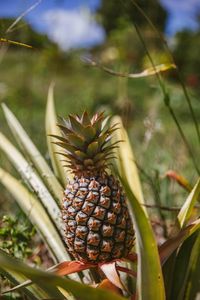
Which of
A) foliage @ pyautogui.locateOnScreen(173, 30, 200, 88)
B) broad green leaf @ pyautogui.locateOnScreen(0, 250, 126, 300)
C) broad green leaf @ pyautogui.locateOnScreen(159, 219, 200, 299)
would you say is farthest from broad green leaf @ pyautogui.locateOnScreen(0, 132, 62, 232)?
foliage @ pyautogui.locateOnScreen(173, 30, 200, 88)

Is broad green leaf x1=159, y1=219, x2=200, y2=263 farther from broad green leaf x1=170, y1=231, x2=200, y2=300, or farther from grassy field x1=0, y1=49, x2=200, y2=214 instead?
grassy field x1=0, y1=49, x2=200, y2=214

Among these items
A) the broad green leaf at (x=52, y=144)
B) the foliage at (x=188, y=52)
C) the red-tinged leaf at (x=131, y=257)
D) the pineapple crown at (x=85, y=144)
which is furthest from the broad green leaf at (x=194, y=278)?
the foliage at (x=188, y=52)

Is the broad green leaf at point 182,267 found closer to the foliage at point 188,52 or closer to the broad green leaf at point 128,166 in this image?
the broad green leaf at point 128,166

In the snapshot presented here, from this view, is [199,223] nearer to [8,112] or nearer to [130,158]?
[130,158]

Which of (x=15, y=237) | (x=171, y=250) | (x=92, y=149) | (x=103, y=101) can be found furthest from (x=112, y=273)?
(x=103, y=101)

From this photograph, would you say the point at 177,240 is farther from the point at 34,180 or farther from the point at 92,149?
the point at 34,180
